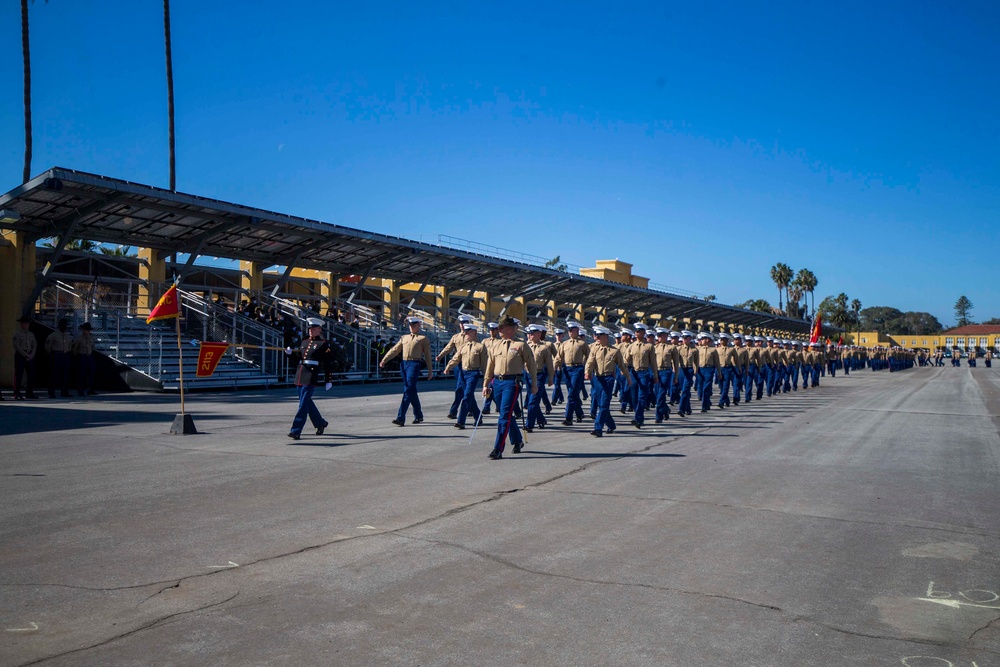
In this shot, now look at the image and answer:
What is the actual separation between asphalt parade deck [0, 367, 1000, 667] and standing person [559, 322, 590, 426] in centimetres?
412

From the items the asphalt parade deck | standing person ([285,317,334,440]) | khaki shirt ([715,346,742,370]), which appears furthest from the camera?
khaki shirt ([715,346,742,370])

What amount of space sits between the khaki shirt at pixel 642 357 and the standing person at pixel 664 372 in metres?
0.19

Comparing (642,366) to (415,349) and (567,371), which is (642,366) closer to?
(567,371)

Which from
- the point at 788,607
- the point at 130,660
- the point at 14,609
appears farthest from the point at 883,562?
the point at 14,609

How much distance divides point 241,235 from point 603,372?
17.5 metres

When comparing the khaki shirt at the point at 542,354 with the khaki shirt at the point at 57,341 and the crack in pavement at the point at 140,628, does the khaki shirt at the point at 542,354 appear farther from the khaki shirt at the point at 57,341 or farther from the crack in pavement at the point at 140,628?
the khaki shirt at the point at 57,341

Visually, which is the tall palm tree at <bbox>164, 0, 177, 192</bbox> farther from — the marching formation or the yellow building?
the yellow building

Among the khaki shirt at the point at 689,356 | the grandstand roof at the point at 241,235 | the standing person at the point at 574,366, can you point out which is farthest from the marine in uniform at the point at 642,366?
the grandstand roof at the point at 241,235

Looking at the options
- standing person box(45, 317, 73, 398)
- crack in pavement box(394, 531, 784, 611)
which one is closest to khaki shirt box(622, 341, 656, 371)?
crack in pavement box(394, 531, 784, 611)

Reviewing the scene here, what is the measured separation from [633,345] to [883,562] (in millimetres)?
11795

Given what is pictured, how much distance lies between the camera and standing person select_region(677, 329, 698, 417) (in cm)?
1878

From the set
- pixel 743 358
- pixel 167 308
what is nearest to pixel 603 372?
pixel 167 308

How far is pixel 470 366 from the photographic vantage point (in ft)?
49.8

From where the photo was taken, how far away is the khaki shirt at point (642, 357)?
17.2 meters
